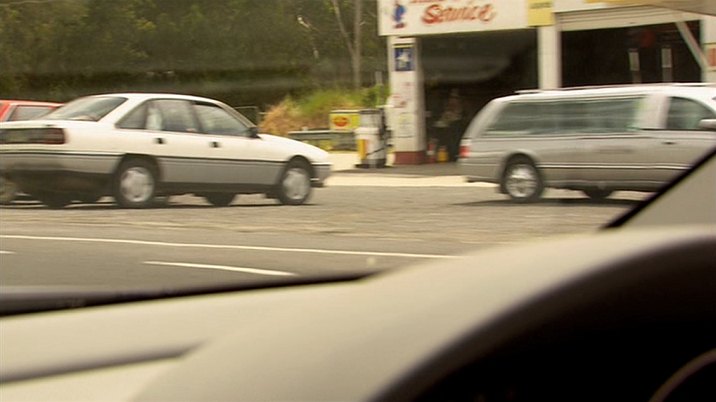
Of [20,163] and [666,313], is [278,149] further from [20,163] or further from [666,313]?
[666,313]

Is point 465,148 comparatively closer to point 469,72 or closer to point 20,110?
point 469,72

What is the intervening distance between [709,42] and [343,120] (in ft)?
3.68

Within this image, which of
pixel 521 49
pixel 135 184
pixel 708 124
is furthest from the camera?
pixel 521 49

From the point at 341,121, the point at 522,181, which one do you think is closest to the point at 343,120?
the point at 341,121

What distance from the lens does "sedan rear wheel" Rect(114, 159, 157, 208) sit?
2228 mm

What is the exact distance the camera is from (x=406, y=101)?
105 inches

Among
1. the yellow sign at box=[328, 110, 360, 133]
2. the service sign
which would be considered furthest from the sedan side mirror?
the yellow sign at box=[328, 110, 360, 133]

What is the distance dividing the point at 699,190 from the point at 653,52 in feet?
1.74

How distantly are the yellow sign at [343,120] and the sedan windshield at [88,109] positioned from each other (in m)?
0.55

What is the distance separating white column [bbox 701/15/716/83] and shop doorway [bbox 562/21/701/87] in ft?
0.07

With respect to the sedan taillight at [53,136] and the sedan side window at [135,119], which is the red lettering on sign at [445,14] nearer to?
the sedan side window at [135,119]

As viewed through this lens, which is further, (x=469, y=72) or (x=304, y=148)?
(x=469, y=72)

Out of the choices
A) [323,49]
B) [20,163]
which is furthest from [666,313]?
[20,163]

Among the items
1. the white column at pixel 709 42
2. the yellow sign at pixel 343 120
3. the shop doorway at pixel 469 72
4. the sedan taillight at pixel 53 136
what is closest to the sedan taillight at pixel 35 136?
the sedan taillight at pixel 53 136
